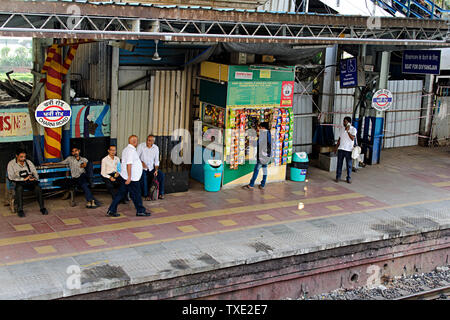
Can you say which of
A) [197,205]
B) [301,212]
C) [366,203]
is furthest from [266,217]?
[366,203]

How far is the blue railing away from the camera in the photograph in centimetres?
1520

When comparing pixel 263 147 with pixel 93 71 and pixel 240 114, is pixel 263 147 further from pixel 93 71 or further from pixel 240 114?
pixel 93 71

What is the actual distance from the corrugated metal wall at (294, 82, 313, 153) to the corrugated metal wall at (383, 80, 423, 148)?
10.6ft

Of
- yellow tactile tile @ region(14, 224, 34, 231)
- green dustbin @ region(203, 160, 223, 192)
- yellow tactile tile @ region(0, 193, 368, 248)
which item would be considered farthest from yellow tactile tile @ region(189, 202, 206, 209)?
yellow tactile tile @ region(14, 224, 34, 231)

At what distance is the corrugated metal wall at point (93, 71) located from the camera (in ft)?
42.1

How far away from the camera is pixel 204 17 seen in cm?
1045

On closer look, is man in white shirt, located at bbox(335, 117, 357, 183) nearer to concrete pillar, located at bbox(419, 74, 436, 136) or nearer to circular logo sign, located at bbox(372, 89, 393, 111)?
circular logo sign, located at bbox(372, 89, 393, 111)

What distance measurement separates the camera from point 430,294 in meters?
10.8

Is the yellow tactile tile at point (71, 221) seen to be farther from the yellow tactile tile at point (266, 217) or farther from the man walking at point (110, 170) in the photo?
the yellow tactile tile at point (266, 217)

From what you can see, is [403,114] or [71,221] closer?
[71,221]

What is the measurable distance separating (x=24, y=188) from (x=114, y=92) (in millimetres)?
2862

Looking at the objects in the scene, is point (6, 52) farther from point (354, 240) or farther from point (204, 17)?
point (354, 240)

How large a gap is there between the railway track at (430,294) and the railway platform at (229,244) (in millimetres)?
898

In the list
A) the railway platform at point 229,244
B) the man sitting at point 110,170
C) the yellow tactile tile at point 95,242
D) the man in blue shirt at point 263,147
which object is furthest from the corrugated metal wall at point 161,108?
the yellow tactile tile at point 95,242
